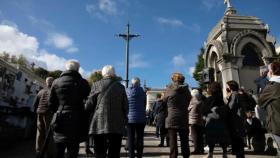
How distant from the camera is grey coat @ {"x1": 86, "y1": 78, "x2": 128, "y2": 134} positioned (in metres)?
5.44

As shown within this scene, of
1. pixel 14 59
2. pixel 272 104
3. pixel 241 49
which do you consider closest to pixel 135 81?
pixel 272 104

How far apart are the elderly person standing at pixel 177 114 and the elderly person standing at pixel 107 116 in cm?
149

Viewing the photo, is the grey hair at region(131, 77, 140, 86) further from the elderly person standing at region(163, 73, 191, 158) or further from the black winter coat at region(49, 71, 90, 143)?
the black winter coat at region(49, 71, 90, 143)

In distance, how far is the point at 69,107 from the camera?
5211mm

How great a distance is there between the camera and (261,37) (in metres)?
20.8

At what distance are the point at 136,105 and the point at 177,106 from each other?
1.16m

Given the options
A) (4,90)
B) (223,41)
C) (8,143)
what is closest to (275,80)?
(8,143)

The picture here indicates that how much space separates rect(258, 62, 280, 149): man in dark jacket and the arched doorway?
15654 mm

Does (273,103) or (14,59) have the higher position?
(14,59)

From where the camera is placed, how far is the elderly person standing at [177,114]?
22.5ft

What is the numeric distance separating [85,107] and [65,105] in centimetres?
42

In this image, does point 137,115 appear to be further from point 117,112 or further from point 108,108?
point 108,108

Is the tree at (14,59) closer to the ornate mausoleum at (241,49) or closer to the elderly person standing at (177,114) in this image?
the ornate mausoleum at (241,49)

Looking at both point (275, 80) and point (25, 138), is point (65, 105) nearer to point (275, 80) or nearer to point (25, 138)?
point (275, 80)
